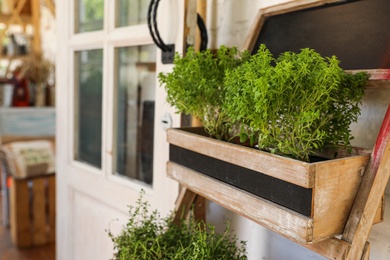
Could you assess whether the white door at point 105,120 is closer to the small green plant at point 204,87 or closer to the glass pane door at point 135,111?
the glass pane door at point 135,111

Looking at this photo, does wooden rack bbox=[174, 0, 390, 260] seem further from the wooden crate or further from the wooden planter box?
the wooden crate

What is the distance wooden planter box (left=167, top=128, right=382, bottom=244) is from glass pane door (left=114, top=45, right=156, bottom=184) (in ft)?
2.08

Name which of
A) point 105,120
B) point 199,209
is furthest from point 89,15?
point 199,209

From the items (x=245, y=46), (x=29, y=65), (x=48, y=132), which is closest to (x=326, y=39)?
(x=245, y=46)

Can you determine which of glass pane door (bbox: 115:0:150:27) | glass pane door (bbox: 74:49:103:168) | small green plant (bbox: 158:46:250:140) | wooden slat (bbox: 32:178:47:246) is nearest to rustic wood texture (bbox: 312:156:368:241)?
small green plant (bbox: 158:46:250:140)

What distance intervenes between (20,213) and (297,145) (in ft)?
8.80

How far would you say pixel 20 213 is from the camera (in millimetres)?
2953

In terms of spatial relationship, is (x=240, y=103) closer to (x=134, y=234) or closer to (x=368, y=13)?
(x=368, y=13)

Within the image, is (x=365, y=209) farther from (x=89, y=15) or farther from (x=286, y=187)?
(x=89, y=15)

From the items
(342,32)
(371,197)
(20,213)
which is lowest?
(20,213)

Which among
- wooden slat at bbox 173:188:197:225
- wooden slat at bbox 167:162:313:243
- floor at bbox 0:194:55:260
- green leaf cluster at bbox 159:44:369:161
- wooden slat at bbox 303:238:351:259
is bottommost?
floor at bbox 0:194:55:260

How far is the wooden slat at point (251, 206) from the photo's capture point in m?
0.72

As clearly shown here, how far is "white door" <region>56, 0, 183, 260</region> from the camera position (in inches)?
57.7

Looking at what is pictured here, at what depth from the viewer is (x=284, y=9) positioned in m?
1.06
